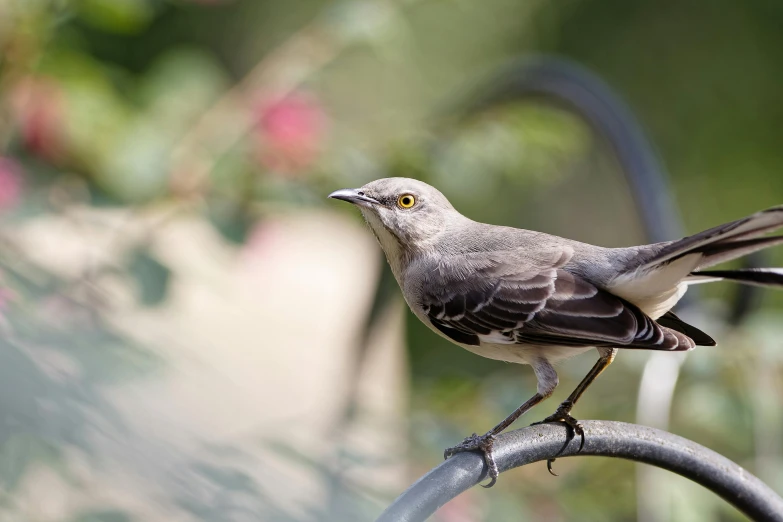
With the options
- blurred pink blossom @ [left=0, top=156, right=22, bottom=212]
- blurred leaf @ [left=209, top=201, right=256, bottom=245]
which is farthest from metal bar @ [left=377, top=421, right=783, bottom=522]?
blurred pink blossom @ [left=0, top=156, right=22, bottom=212]

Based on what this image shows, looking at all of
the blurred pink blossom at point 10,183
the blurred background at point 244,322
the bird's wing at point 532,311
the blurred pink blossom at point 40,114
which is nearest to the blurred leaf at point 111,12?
the blurred background at point 244,322

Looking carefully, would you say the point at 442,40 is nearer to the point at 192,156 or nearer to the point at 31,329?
the point at 192,156

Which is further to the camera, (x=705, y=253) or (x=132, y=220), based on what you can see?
(x=132, y=220)

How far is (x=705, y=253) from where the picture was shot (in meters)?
2.19

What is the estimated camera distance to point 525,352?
2432mm

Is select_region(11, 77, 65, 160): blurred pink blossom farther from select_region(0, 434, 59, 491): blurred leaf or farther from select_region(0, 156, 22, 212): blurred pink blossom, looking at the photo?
select_region(0, 434, 59, 491): blurred leaf

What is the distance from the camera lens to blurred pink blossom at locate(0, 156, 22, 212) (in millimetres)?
2648

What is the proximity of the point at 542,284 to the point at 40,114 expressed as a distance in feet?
5.90

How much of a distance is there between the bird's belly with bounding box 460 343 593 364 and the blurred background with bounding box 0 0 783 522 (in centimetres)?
41

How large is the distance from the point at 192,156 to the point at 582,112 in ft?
5.53

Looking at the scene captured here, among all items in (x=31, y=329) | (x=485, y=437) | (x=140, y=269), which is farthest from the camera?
(x=140, y=269)

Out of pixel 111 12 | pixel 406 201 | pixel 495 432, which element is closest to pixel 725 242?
pixel 495 432

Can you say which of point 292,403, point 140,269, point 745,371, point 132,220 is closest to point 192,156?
point 132,220

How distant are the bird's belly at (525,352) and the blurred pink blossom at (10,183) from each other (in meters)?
1.42
